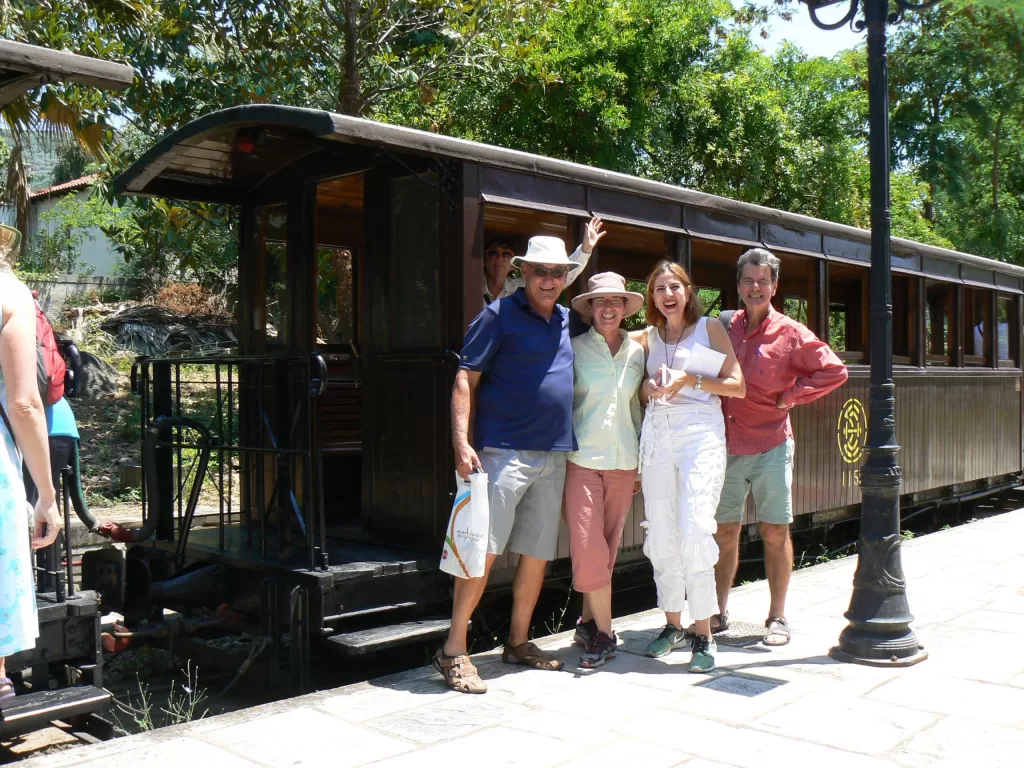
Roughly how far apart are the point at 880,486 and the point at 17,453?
388 cm

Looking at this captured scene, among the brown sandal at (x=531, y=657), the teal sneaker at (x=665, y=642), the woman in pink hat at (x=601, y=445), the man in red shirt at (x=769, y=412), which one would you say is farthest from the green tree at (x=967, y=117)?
the brown sandal at (x=531, y=657)

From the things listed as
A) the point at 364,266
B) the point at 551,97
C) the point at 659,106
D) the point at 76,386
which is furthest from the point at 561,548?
the point at 659,106

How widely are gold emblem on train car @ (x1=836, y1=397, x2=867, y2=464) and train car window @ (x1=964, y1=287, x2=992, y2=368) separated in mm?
2793

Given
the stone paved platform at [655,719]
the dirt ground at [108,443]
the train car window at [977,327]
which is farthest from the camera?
the dirt ground at [108,443]

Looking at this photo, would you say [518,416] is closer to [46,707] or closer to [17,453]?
[17,453]

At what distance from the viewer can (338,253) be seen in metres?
8.12

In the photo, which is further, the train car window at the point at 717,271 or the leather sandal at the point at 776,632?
the train car window at the point at 717,271

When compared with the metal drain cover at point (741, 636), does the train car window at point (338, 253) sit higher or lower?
higher

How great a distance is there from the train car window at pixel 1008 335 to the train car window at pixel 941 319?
5.20 feet

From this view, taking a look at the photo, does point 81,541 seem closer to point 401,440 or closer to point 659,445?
point 401,440

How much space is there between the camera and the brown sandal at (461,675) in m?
4.48

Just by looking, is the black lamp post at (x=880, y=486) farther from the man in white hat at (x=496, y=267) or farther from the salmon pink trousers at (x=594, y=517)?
the man in white hat at (x=496, y=267)

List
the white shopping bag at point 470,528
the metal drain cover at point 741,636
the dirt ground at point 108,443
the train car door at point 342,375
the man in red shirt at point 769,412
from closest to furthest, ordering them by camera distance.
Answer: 1. the white shopping bag at point 470,528
2. the man in red shirt at point 769,412
3. the metal drain cover at point 741,636
4. the train car door at point 342,375
5. the dirt ground at point 108,443

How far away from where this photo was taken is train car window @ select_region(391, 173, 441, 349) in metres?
5.41
